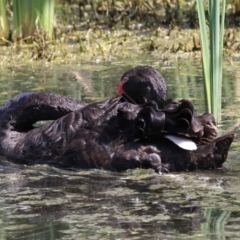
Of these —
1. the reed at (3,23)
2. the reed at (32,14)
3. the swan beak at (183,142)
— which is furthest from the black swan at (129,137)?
the reed at (3,23)

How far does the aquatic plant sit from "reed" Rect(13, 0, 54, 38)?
430 centimetres

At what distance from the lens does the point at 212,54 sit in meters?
6.62

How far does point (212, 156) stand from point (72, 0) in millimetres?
7452

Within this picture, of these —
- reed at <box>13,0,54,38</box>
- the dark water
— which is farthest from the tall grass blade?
reed at <box>13,0,54,38</box>

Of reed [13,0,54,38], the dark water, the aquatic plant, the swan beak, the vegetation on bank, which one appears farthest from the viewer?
reed [13,0,54,38]

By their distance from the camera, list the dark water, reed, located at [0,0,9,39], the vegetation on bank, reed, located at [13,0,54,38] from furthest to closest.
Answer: reed, located at [0,0,9,39] → reed, located at [13,0,54,38] → the vegetation on bank → the dark water

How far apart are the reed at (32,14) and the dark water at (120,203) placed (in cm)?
430

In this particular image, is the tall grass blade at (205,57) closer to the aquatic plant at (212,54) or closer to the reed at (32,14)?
the aquatic plant at (212,54)

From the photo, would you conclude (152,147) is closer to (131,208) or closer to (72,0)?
(131,208)

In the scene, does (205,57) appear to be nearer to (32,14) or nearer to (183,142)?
(183,142)

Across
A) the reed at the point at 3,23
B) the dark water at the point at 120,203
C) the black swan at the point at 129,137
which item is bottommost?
the dark water at the point at 120,203

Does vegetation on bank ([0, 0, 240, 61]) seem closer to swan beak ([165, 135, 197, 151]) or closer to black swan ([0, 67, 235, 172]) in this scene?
black swan ([0, 67, 235, 172])

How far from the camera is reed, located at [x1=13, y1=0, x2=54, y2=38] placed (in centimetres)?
1079

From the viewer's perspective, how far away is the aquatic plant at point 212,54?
6.55m
